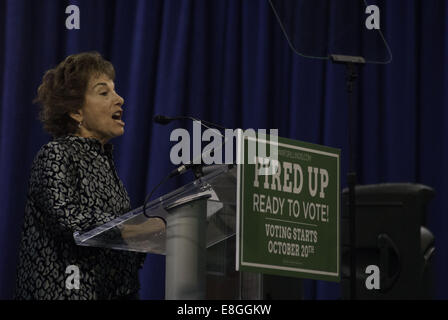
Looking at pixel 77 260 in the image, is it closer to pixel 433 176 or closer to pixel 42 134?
pixel 42 134

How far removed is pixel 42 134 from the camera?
3768 mm

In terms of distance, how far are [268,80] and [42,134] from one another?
1121 mm

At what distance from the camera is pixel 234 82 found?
4109mm

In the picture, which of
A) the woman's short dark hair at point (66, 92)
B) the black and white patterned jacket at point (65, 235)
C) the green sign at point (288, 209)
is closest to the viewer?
the green sign at point (288, 209)

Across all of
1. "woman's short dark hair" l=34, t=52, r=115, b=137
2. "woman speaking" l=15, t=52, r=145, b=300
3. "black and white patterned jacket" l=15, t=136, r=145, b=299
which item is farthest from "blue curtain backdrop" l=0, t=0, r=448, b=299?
"black and white patterned jacket" l=15, t=136, r=145, b=299

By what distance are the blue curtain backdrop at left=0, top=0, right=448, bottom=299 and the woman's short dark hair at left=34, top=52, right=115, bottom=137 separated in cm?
93

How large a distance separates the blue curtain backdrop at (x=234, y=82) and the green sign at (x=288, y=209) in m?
1.81

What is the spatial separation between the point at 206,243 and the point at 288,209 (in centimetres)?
22

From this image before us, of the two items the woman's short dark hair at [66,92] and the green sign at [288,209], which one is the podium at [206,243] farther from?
the woman's short dark hair at [66,92]

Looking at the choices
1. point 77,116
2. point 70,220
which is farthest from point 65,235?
point 77,116

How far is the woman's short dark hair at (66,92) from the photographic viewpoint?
2.82 meters

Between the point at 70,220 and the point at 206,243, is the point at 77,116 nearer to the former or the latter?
the point at 70,220

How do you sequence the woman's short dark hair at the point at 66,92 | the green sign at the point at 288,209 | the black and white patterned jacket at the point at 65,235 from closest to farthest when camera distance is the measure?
1. the green sign at the point at 288,209
2. the black and white patterned jacket at the point at 65,235
3. the woman's short dark hair at the point at 66,92

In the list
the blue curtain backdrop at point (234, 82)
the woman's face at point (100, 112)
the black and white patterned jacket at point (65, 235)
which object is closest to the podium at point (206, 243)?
the black and white patterned jacket at point (65, 235)
